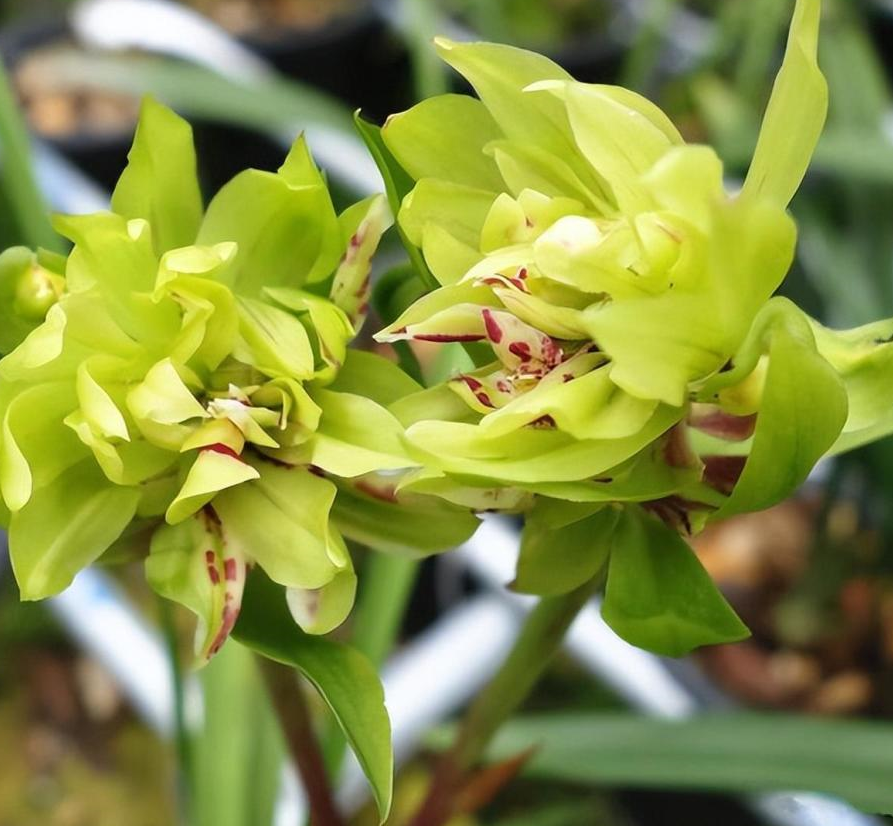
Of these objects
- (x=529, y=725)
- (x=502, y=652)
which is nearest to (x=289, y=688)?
(x=529, y=725)

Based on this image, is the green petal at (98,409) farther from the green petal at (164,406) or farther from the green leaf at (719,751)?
the green leaf at (719,751)

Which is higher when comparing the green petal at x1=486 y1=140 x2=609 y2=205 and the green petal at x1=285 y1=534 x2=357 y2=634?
the green petal at x1=486 y1=140 x2=609 y2=205

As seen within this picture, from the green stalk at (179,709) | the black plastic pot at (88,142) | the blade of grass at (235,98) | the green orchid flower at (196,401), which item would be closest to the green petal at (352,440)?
the green orchid flower at (196,401)

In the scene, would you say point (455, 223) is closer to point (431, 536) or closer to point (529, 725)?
point (431, 536)

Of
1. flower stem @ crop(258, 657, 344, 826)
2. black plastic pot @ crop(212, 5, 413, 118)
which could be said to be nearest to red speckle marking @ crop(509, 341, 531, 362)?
flower stem @ crop(258, 657, 344, 826)

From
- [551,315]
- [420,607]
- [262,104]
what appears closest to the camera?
[551,315]

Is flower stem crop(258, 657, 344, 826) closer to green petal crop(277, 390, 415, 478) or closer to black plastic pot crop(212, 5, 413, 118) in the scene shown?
green petal crop(277, 390, 415, 478)

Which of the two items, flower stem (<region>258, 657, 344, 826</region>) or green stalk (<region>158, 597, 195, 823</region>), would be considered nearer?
flower stem (<region>258, 657, 344, 826</region>)
